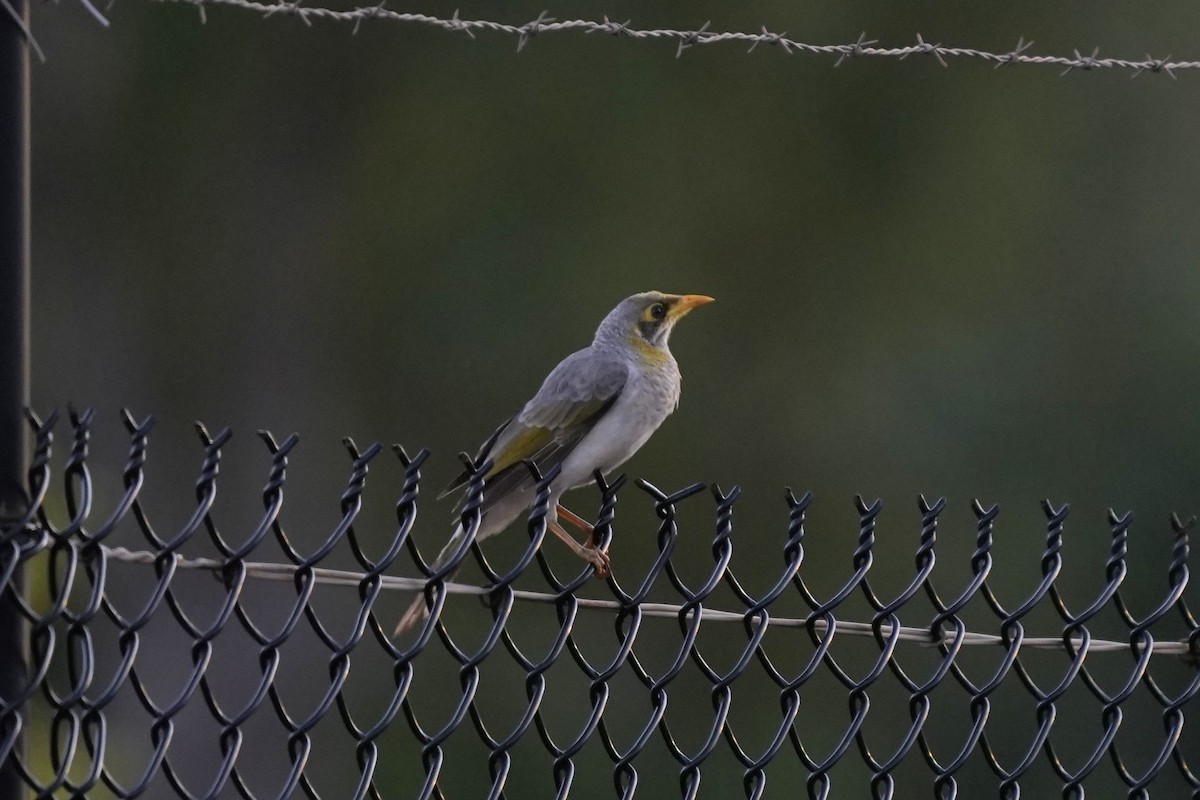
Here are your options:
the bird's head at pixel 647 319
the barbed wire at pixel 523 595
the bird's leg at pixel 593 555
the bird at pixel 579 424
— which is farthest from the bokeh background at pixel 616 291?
the barbed wire at pixel 523 595

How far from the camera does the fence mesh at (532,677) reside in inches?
91.4

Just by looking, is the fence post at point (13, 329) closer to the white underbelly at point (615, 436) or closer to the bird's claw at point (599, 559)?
the bird's claw at point (599, 559)

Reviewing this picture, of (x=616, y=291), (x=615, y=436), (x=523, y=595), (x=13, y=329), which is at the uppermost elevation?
(x=13, y=329)

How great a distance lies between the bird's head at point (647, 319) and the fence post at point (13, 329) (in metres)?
3.39

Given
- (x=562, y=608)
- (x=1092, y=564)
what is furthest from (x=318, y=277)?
(x=562, y=608)

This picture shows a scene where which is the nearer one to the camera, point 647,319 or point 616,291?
point 647,319

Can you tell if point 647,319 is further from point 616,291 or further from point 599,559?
point 616,291

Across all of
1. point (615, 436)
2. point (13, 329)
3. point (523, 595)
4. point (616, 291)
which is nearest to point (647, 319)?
point (615, 436)

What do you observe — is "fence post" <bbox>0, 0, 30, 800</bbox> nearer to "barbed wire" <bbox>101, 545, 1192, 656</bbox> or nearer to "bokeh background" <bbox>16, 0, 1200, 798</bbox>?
"barbed wire" <bbox>101, 545, 1192, 656</bbox>

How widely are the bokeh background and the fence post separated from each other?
9769 mm

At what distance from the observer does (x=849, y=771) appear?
13.6 meters

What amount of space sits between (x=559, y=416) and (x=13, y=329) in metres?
2.80

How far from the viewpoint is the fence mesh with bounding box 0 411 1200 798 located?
2.32 m

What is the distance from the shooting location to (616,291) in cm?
1263
